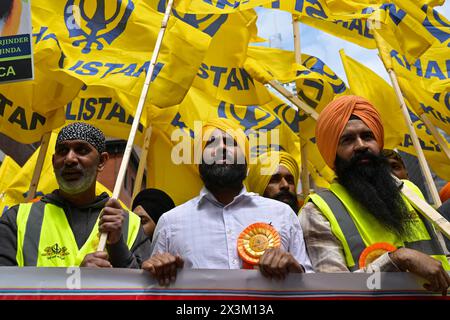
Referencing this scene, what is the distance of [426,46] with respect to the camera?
236 inches

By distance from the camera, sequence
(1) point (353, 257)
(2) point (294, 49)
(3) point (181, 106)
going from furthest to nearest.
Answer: (2) point (294, 49) → (3) point (181, 106) → (1) point (353, 257)

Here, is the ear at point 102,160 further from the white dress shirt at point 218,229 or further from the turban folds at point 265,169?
the turban folds at point 265,169

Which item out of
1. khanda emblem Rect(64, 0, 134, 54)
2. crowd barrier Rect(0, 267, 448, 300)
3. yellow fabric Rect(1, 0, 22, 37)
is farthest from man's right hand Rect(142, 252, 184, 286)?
khanda emblem Rect(64, 0, 134, 54)

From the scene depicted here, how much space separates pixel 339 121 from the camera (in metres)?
3.43

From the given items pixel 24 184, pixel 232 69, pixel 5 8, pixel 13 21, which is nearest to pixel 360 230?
pixel 13 21

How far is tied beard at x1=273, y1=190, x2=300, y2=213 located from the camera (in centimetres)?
509

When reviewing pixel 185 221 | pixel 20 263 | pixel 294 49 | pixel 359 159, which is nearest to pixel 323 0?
pixel 294 49

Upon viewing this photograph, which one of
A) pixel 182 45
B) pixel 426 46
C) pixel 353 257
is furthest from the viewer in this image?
pixel 426 46

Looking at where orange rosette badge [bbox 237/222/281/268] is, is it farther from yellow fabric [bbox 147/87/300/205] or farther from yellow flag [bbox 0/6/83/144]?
yellow fabric [bbox 147/87/300/205]

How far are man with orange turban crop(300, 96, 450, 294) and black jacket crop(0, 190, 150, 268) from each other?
867 mm

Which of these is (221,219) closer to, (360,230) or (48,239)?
(360,230)

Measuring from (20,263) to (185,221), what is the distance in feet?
2.71

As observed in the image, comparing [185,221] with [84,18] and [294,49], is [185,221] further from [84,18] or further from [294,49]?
[294,49]

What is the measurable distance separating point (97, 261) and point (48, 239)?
599mm
